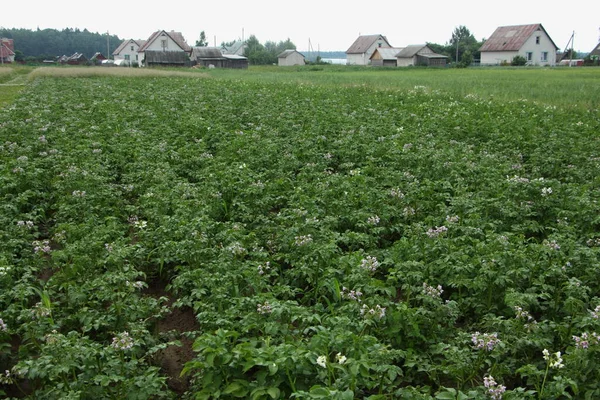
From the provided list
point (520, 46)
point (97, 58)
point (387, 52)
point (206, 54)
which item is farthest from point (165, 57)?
point (97, 58)

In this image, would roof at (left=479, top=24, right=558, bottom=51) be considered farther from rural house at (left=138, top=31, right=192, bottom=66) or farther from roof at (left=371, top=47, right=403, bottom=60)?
rural house at (left=138, top=31, right=192, bottom=66)

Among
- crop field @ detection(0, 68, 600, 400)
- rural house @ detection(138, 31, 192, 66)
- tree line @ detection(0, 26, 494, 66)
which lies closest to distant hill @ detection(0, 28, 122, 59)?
tree line @ detection(0, 26, 494, 66)

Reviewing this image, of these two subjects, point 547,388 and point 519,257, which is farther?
point 519,257

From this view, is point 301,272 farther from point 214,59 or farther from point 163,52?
point 214,59

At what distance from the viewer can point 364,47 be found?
9319 centimetres

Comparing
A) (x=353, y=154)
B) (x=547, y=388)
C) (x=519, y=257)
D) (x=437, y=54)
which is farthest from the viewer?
(x=437, y=54)

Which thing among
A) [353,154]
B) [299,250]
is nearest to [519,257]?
[299,250]

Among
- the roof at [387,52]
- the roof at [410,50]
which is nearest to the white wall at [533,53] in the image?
the roof at [410,50]

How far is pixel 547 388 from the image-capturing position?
378 centimetres

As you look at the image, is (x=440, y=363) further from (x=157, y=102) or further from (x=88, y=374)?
(x=157, y=102)

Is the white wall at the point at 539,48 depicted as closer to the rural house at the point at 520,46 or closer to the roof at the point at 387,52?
the rural house at the point at 520,46

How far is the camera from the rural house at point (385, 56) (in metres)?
83.7

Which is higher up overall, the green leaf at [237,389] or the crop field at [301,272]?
the crop field at [301,272]

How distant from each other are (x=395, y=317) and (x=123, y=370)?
227 centimetres
